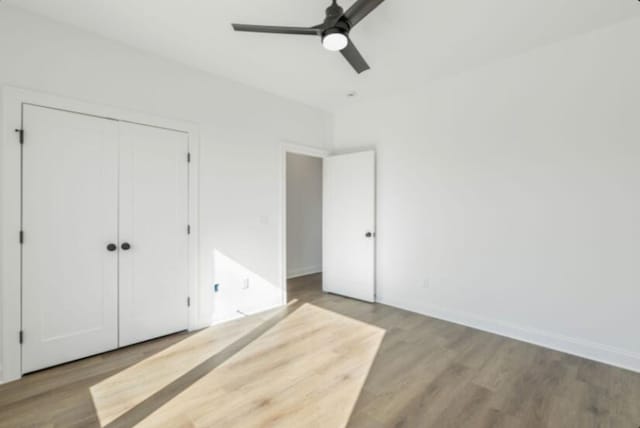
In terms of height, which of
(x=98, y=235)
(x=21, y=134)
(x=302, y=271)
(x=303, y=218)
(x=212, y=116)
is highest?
(x=212, y=116)

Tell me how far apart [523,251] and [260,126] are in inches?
130

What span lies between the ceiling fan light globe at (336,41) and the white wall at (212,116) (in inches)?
73.2

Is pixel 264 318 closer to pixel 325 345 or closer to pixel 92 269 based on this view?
pixel 325 345

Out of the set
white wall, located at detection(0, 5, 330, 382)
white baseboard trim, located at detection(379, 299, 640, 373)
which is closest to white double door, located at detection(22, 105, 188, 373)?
white wall, located at detection(0, 5, 330, 382)

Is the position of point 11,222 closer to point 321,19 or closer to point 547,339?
point 321,19

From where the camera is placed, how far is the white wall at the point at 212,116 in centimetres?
239

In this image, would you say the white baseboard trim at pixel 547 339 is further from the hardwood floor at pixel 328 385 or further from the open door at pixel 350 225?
the open door at pixel 350 225

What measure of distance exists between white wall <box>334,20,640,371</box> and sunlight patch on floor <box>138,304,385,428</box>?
124 cm

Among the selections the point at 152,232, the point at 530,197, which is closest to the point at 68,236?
the point at 152,232

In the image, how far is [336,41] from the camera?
2.00m

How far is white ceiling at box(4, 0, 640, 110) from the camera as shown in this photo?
7.47 feet

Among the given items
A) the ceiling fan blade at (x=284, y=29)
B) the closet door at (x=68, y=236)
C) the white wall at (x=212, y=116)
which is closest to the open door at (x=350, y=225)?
the white wall at (x=212, y=116)

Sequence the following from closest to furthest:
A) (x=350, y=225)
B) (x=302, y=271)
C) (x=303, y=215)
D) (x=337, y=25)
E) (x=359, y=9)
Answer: (x=359, y=9) < (x=337, y=25) < (x=350, y=225) < (x=302, y=271) < (x=303, y=215)

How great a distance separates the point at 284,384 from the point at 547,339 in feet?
8.30
